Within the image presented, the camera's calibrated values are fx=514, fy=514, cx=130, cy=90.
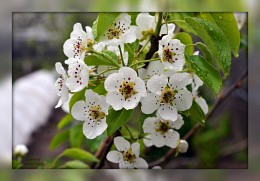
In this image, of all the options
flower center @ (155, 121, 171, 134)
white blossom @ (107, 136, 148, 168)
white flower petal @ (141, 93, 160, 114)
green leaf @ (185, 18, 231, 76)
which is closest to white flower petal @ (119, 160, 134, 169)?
white blossom @ (107, 136, 148, 168)

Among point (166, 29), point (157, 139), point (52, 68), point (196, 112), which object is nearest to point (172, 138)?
point (157, 139)

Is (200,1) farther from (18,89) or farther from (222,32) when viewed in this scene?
(18,89)

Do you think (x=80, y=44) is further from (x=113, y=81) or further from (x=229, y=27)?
(x=229, y=27)

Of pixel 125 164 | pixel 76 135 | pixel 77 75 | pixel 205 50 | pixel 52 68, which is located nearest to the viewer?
pixel 77 75

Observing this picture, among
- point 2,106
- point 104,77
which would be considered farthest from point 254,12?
point 2,106

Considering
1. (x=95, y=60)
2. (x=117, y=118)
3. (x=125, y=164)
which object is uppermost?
(x=95, y=60)

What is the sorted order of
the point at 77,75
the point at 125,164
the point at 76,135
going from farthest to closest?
the point at 76,135, the point at 125,164, the point at 77,75

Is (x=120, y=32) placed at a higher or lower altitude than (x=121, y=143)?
higher

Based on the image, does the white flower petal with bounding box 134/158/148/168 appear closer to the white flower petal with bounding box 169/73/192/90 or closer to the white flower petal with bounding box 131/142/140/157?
the white flower petal with bounding box 131/142/140/157
